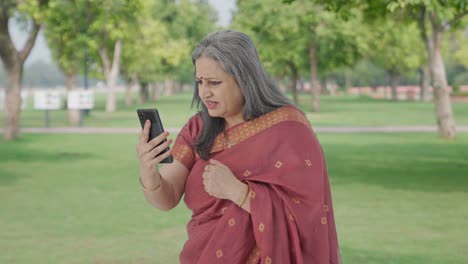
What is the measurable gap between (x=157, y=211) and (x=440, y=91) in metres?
13.4

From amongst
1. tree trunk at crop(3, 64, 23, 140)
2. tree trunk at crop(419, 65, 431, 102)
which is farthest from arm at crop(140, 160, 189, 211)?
tree trunk at crop(419, 65, 431, 102)

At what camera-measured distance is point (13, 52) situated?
2355 centimetres

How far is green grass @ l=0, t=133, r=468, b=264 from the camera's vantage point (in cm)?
845

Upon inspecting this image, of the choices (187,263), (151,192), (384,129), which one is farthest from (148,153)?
(384,129)

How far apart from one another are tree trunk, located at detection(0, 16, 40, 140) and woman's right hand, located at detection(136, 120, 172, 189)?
20.3 meters

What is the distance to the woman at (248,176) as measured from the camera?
11.5 feet

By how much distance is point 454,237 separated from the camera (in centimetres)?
912

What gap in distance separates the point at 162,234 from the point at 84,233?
901 mm

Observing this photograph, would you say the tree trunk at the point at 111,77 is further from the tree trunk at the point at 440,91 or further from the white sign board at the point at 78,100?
the tree trunk at the point at 440,91

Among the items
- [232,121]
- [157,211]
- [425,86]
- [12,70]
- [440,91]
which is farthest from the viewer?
[425,86]

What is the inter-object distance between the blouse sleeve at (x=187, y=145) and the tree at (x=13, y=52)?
19.9m

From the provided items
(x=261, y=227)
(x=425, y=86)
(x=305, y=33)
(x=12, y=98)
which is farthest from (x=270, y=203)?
(x=425, y=86)

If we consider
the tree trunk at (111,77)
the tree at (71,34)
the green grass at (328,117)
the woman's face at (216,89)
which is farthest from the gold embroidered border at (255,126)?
the tree trunk at (111,77)

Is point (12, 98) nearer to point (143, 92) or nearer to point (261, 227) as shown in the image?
point (261, 227)
